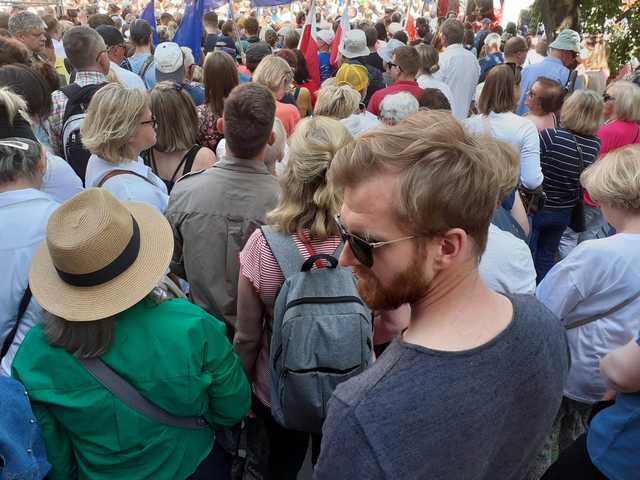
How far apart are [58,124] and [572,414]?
391 cm

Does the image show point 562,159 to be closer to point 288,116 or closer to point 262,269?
point 288,116

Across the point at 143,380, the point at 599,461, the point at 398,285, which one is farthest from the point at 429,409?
the point at 599,461

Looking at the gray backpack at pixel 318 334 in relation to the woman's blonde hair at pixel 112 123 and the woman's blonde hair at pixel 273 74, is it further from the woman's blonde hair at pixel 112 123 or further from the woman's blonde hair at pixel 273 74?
the woman's blonde hair at pixel 273 74

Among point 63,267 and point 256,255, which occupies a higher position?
point 63,267

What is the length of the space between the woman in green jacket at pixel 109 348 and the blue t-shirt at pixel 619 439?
130 centimetres

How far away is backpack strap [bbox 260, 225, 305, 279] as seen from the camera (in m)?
2.11

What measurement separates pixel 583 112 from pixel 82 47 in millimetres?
3909

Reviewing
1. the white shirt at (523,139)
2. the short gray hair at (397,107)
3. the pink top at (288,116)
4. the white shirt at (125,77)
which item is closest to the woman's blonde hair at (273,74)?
the pink top at (288,116)

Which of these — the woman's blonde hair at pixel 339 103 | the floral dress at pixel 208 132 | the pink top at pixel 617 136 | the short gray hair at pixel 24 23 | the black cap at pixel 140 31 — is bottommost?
the pink top at pixel 617 136

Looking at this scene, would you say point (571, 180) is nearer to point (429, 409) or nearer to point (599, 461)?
point (599, 461)

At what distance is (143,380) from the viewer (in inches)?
70.2

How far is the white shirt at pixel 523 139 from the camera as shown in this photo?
13.6ft

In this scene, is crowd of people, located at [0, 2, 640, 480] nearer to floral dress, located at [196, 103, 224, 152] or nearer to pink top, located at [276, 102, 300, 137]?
floral dress, located at [196, 103, 224, 152]

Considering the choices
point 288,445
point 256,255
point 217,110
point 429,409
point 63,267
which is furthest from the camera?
point 217,110
